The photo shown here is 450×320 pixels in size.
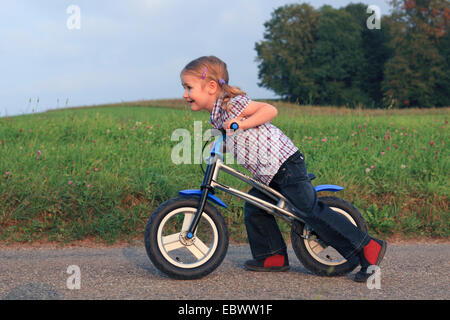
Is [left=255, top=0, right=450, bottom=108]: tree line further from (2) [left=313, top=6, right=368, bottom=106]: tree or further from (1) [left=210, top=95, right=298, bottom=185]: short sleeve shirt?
(1) [left=210, top=95, right=298, bottom=185]: short sleeve shirt

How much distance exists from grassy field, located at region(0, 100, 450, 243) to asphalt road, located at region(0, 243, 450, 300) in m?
0.72

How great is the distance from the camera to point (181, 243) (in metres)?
3.40

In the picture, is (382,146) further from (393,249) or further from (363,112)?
(363,112)

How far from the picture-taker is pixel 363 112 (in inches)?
416

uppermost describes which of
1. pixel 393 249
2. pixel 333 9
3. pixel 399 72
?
pixel 333 9

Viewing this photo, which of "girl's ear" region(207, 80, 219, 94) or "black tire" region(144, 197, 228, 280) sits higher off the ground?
"girl's ear" region(207, 80, 219, 94)

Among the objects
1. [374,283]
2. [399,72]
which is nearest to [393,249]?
[374,283]

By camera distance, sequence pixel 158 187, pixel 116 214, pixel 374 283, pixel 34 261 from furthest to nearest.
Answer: pixel 158 187 → pixel 116 214 → pixel 34 261 → pixel 374 283

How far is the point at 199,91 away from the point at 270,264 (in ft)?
4.87

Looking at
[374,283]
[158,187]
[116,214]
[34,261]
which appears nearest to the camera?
[374,283]

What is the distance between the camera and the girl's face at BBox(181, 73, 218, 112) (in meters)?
3.31

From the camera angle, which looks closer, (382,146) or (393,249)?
(393,249)

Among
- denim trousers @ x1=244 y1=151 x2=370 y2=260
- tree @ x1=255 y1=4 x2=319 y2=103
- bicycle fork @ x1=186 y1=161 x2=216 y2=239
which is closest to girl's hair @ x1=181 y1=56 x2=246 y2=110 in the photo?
bicycle fork @ x1=186 y1=161 x2=216 y2=239
